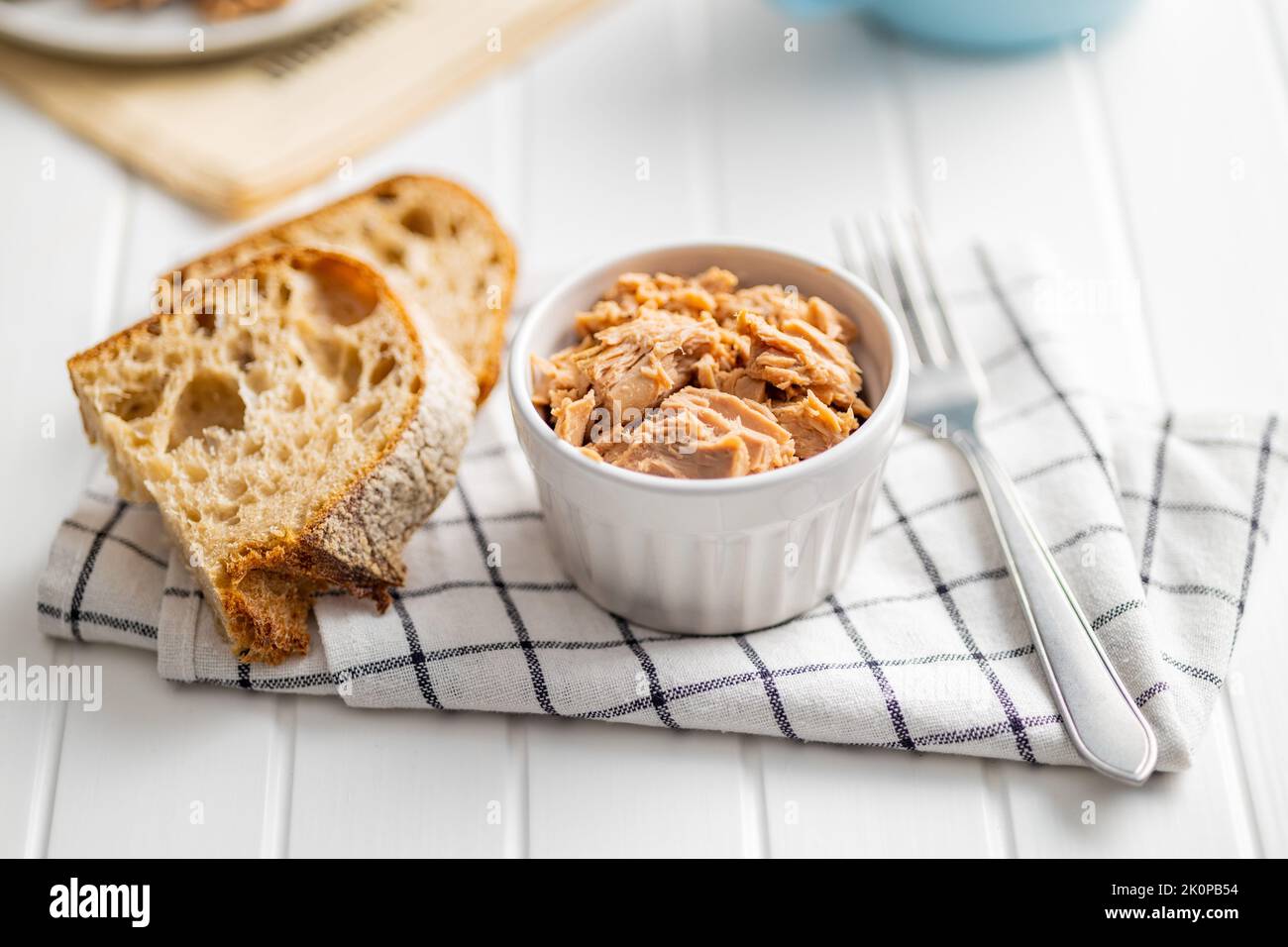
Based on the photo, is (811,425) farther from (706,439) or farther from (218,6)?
(218,6)

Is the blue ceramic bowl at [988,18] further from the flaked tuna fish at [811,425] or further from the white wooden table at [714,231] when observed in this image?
the flaked tuna fish at [811,425]

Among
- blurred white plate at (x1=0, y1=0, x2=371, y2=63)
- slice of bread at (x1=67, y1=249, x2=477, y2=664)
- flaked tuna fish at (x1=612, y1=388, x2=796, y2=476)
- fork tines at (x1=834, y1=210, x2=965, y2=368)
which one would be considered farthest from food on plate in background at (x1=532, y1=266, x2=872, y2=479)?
blurred white plate at (x1=0, y1=0, x2=371, y2=63)

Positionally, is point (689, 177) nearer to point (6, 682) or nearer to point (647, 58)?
point (647, 58)

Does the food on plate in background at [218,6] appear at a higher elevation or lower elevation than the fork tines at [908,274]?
higher

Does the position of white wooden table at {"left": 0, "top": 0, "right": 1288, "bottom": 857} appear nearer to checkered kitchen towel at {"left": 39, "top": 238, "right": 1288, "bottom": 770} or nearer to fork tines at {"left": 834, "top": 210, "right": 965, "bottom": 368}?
checkered kitchen towel at {"left": 39, "top": 238, "right": 1288, "bottom": 770}

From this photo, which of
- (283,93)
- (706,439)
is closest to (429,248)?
(283,93)

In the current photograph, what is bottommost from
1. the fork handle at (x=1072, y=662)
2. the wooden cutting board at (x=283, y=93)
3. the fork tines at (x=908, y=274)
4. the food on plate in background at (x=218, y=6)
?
the fork handle at (x=1072, y=662)

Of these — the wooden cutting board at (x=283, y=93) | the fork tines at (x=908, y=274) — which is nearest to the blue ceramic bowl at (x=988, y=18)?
the fork tines at (x=908, y=274)
